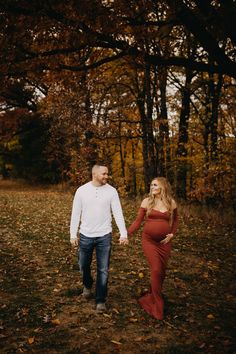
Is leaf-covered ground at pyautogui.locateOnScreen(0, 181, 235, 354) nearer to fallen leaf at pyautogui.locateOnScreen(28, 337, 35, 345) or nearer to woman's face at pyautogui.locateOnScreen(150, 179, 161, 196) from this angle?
fallen leaf at pyautogui.locateOnScreen(28, 337, 35, 345)

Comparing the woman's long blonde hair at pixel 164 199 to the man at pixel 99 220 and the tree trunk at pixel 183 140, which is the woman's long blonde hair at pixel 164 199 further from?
the tree trunk at pixel 183 140

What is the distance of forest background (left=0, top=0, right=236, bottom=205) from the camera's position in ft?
25.2

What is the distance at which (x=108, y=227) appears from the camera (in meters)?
5.96

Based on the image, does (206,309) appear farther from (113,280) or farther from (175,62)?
(175,62)

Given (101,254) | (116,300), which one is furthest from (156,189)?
(116,300)

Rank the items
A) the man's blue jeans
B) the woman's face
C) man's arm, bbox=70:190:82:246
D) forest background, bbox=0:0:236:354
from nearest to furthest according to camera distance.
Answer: forest background, bbox=0:0:236:354
the man's blue jeans
man's arm, bbox=70:190:82:246
the woman's face

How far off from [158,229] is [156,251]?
14.0 inches

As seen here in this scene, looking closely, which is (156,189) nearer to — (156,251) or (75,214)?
(156,251)

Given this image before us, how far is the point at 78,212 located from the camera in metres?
6.07

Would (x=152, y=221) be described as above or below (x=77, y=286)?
above

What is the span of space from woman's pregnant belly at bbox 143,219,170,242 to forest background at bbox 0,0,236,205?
387 centimetres

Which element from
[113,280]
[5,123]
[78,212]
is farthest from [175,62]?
[5,123]

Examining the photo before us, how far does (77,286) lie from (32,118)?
26563 mm

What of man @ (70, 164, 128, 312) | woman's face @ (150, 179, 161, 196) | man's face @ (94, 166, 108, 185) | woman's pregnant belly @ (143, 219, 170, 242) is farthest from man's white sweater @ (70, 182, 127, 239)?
woman's face @ (150, 179, 161, 196)
